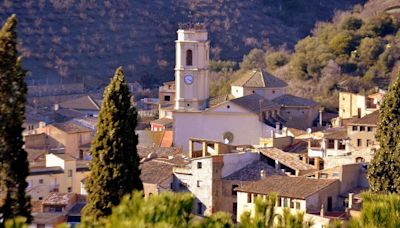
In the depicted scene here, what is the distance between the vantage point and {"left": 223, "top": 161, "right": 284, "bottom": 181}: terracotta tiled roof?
37.9 metres

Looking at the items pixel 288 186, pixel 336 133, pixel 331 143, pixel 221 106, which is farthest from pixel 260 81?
pixel 288 186

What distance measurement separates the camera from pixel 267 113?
5088 centimetres

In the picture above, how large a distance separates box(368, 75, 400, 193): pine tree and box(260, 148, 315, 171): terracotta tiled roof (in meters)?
10.4

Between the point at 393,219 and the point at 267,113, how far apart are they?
30720 mm

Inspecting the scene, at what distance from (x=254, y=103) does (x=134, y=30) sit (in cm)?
3457

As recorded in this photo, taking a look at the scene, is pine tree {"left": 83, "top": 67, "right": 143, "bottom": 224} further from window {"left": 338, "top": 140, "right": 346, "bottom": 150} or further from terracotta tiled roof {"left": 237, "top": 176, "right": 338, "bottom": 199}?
window {"left": 338, "top": 140, "right": 346, "bottom": 150}

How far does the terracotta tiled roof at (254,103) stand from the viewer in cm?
5019

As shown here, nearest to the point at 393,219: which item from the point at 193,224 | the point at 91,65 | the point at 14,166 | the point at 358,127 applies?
the point at 193,224

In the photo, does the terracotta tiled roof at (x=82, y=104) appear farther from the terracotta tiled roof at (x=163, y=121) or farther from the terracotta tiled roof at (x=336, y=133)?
the terracotta tiled roof at (x=336, y=133)

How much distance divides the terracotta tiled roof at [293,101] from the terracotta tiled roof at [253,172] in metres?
14.4

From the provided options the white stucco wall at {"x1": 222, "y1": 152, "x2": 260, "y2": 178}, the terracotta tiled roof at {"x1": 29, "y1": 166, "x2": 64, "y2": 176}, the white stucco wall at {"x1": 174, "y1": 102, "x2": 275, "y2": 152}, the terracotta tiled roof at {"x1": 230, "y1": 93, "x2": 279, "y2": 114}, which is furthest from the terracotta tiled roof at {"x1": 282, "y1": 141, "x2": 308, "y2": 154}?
the terracotta tiled roof at {"x1": 29, "y1": 166, "x2": 64, "y2": 176}

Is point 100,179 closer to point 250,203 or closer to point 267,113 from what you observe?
point 250,203

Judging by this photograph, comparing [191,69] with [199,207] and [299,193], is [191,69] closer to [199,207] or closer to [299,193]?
[199,207]

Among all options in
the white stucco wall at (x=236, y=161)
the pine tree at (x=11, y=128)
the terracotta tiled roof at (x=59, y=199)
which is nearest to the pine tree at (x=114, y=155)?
the pine tree at (x=11, y=128)
